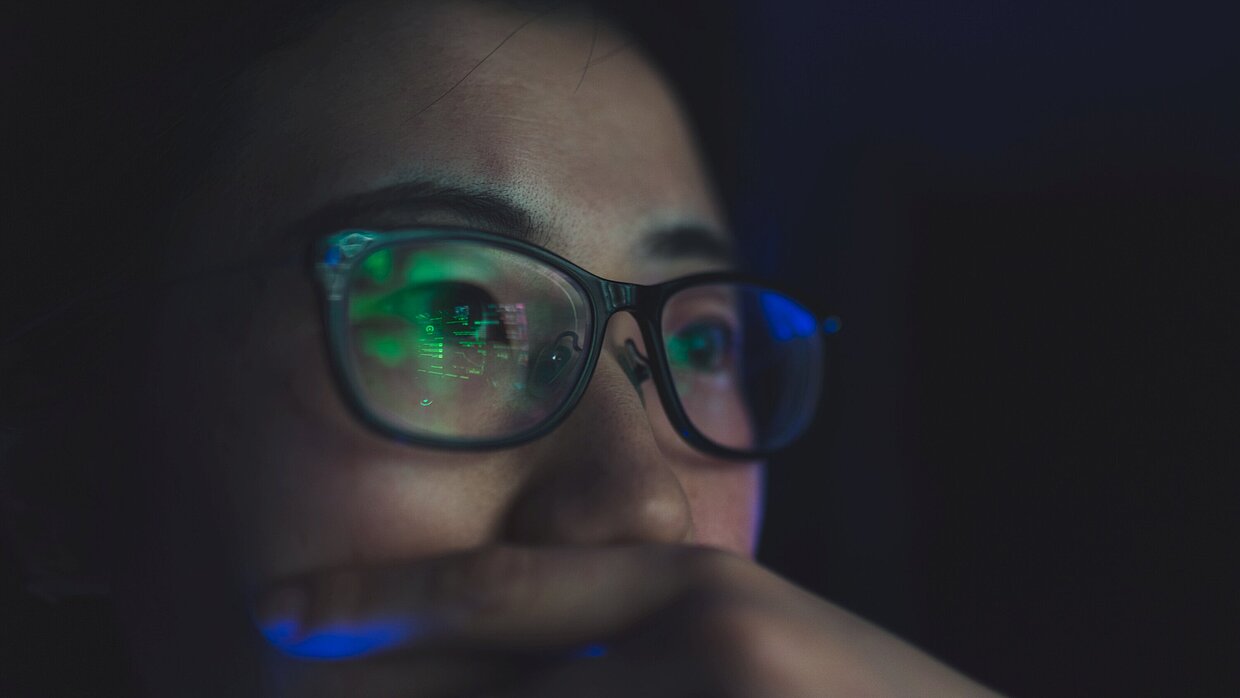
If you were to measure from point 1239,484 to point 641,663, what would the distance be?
4.35 feet

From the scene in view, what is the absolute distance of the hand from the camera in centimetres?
66

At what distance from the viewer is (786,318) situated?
132cm

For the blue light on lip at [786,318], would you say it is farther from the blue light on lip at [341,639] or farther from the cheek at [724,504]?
the blue light on lip at [341,639]

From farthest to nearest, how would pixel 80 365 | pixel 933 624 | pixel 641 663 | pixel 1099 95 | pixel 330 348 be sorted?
pixel 933 624, pixel 1099 95, pixel 80 365, pixel 330 348, pixel 641 663

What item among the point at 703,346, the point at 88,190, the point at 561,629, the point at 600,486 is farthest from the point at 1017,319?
the point at 88,190

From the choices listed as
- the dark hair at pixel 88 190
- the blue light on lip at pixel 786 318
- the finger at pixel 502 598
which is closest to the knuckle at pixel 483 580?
the finger at pixel 502 598

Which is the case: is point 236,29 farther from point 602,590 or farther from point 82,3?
point 602,590

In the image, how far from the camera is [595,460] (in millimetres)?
812

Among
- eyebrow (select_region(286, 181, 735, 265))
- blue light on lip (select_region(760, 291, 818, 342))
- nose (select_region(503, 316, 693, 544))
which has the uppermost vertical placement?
eyebrow (select_region(286, 181, 735, 265))

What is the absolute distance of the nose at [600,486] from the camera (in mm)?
769

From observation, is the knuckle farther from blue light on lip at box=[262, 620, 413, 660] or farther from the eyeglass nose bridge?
the eyeglass nose bridge

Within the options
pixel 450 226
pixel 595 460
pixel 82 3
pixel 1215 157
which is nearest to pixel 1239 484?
pixel 1215 157

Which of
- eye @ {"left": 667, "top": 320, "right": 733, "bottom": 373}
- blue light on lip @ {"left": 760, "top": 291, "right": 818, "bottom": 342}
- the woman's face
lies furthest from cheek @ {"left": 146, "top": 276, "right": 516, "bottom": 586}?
blue light on lip @ {"left": 760, "top": 291, "right": 818, "bottom": 342}

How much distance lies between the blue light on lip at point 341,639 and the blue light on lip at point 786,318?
31.6 inches
